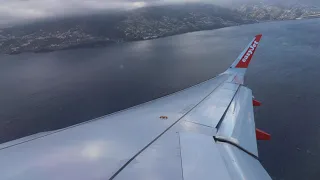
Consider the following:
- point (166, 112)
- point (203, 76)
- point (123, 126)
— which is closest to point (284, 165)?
point (166, 112)

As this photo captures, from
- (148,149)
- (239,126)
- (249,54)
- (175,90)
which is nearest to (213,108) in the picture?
(239,126)

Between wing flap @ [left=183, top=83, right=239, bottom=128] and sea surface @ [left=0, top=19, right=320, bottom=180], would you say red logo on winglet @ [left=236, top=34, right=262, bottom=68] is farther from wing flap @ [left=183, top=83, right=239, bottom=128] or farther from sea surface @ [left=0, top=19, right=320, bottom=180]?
sea surface @ [left=0, top=19, right=320, bottom=180]

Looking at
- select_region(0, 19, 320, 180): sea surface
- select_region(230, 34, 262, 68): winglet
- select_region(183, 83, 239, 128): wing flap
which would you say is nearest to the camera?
select_region(183, 83, 239, 128): wing flap

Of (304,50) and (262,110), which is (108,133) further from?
(304,50)

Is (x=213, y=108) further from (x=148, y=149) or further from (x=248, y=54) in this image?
(x=248, y=54)

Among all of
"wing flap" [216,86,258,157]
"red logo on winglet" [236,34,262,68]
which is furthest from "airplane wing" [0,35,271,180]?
"red logo on winglet" [236,34,262,68]
